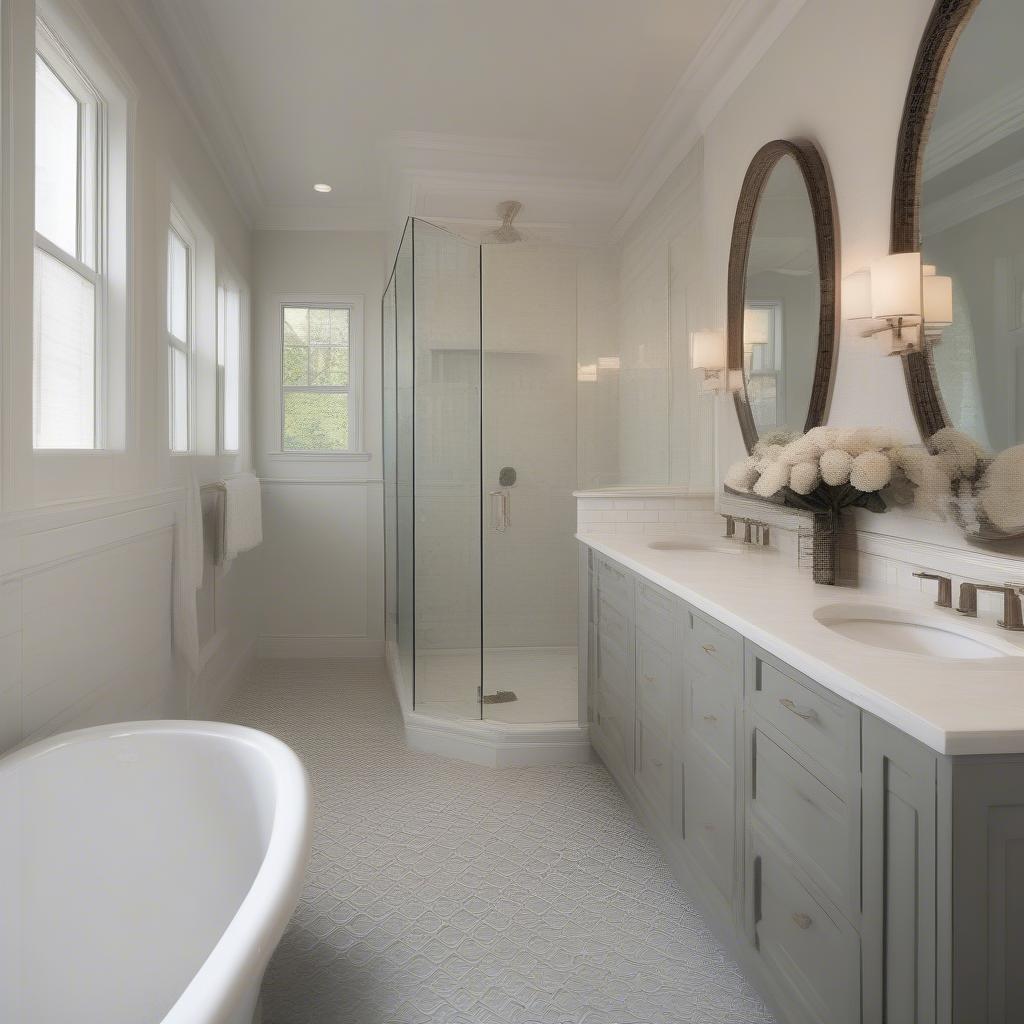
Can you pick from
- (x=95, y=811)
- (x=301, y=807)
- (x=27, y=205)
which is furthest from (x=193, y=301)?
(x=301, y=807)

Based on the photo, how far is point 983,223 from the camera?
1559mm

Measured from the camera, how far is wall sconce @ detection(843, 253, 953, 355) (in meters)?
1.71

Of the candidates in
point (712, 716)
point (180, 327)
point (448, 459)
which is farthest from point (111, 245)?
point (712, 716)

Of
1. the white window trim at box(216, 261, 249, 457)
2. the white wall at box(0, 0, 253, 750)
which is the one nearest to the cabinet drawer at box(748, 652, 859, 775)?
the white wall at box(0, 0, 253, 750)

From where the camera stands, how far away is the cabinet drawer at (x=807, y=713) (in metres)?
1.21

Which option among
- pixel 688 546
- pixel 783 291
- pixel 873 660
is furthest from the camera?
pixel 688 546

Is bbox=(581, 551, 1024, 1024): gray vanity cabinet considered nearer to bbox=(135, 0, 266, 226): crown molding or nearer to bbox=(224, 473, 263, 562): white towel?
bbox=(224, 473, 263, 562): white towel

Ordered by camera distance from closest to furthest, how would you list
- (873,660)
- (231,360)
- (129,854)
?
1. (873,660)
2. (129,854)
3. (231,360)

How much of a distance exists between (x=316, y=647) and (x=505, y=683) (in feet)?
6.33

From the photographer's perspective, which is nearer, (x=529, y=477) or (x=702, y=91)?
(x=702, y=91)

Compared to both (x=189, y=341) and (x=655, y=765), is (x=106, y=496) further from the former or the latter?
(x=655, y=765)

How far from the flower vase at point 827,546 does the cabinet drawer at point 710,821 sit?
59cm

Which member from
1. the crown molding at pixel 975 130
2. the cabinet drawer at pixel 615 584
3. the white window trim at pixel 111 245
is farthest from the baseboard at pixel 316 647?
the crown molding at pixel 975 130

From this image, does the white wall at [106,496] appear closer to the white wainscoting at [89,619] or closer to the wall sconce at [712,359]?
the white wainscoting at [89,619]
